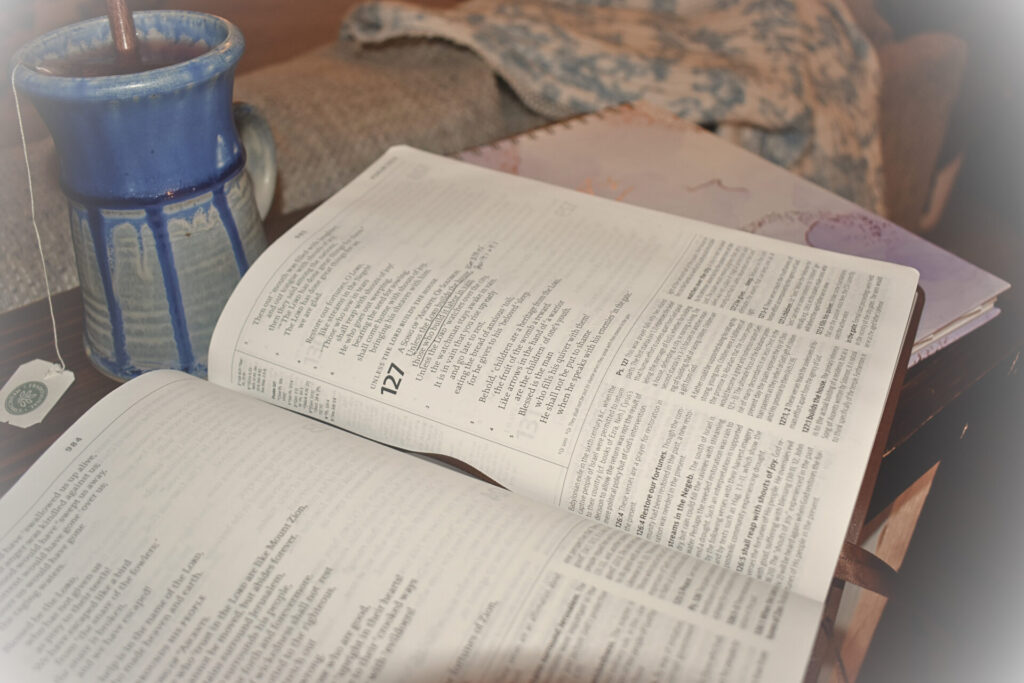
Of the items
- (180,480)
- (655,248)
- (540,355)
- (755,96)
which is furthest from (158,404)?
(755,96)

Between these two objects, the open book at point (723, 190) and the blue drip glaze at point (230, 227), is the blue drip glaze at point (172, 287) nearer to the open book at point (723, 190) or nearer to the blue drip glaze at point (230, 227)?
the blue drip glaze at point (230, 227)

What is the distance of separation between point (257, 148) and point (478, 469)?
10.6 inches

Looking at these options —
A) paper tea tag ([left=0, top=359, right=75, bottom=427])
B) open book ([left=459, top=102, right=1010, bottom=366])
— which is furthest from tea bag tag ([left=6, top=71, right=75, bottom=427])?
open book ([left=459, top=102, right=1010, bottom=366])

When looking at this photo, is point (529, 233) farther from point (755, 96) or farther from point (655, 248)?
point (755, 96)

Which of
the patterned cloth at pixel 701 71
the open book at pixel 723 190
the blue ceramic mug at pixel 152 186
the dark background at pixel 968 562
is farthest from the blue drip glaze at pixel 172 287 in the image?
the patterned cloth at pixel 701 71

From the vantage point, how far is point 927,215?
1336mm

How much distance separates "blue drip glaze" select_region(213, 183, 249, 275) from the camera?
433 millimetres

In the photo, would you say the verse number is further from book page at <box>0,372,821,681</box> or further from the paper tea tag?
the paper tea tag

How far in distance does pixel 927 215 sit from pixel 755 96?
696 millimetres

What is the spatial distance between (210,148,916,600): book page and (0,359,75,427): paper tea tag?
10cm

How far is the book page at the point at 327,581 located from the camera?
29 centimetres

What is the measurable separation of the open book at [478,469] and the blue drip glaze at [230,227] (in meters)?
0.02

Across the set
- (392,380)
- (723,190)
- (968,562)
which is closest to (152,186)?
(392,380)

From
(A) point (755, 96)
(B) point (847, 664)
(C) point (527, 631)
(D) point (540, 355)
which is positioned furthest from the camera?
(A) point (755, 96)
